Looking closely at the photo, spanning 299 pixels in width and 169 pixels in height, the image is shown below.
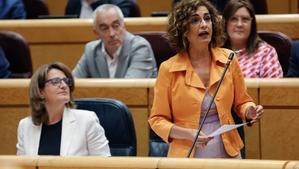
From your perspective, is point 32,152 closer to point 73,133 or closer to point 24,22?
point 73,133

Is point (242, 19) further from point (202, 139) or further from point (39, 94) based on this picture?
point (202, 139)

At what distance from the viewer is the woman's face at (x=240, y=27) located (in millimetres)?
3107

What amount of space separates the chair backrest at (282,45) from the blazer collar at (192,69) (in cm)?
81

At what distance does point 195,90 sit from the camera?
→ 2.40 metres

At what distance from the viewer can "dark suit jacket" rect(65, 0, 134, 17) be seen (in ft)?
12.6

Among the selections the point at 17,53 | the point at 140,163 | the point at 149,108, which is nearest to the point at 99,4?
the point at 17,53

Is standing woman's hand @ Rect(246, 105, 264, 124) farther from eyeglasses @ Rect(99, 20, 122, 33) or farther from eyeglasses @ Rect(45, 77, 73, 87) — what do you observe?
eyeglasses @ Rect(99, 20, 122, 33)

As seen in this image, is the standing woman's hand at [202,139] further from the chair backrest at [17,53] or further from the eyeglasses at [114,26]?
the chair backrest at [17,53]

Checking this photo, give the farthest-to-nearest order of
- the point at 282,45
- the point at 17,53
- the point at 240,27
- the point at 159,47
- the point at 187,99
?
the point at 17,53 → the point at 159,47 → the point at 282,45 → the point at 240,27 → the point at 187,99

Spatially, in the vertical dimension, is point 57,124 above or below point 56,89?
below

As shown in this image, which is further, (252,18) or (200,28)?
(252,18)

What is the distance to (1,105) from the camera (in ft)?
10.0

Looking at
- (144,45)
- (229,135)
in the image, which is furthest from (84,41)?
(229,135)

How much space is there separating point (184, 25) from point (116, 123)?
0.50m
